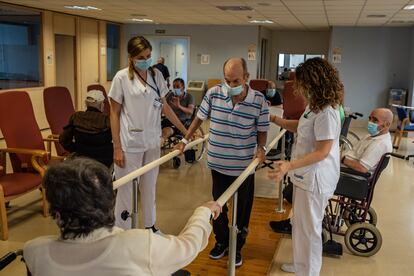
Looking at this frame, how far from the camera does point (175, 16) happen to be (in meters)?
9.70

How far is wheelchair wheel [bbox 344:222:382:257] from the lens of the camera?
10.6ft

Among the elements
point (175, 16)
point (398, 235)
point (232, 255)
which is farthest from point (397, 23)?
point (232, 255)

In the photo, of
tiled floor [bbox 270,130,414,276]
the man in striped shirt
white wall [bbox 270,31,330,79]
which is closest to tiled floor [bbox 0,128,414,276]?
tiled floor [bbox 270,130,414,276]

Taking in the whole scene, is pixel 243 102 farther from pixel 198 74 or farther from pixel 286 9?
pixel 198 74

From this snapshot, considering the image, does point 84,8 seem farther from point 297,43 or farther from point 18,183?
point 297,43

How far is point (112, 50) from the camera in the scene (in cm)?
1217

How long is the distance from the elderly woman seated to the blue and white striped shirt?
1469mm

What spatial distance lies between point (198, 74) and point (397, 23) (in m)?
5.27

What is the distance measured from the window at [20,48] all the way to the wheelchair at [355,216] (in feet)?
22.2

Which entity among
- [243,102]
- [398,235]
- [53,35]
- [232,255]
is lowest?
[398,235]

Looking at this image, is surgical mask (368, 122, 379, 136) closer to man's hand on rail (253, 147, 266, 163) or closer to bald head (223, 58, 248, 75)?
man's hand on rail (253, 147, 266, 163)

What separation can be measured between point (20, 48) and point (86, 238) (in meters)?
8.44

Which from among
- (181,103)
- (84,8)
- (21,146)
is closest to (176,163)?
(181,103)

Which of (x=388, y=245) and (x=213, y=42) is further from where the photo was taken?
(x=213, y=42)
